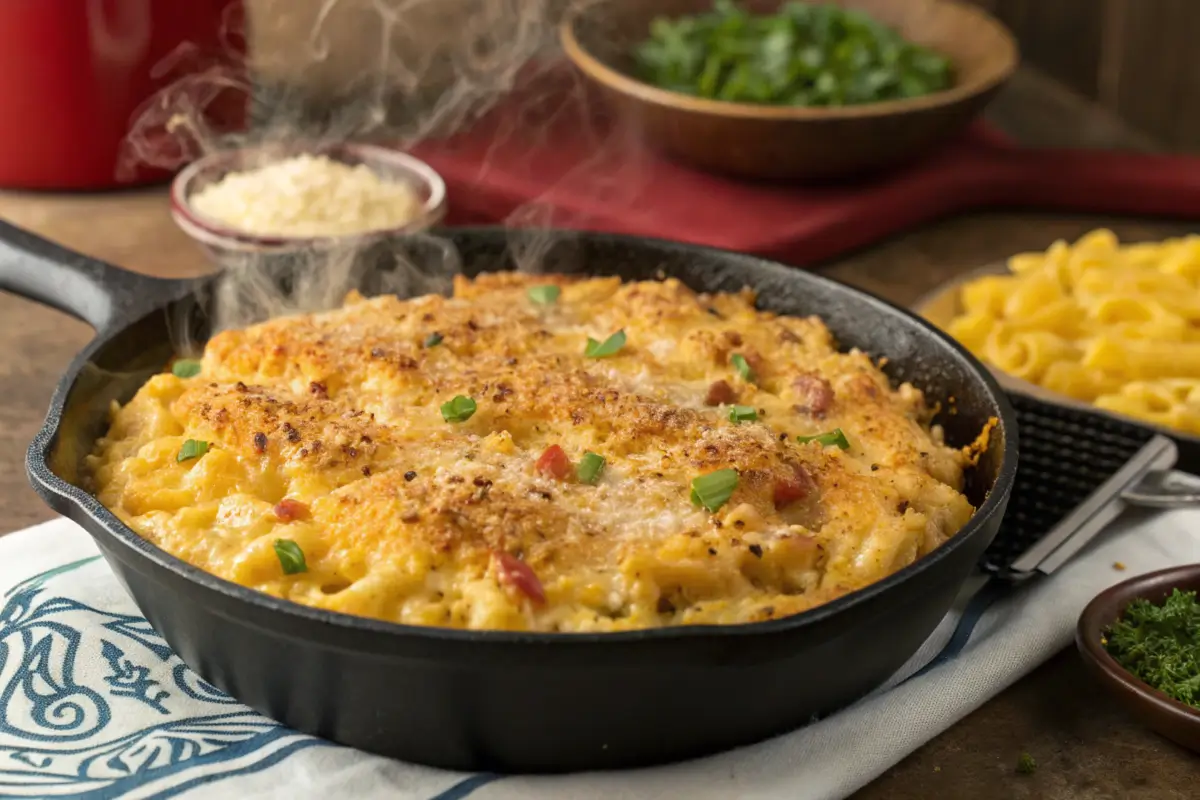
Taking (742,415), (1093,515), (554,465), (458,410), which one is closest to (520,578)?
(554,465)

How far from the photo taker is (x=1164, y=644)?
2164mm

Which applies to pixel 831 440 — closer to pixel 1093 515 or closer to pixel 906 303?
pixel 1093 515

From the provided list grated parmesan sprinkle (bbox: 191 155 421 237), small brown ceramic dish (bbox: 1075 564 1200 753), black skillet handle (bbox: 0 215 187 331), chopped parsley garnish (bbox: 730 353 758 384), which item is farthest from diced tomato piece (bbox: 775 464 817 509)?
grated parmesan sprinkle (bbox: 191 155 421 237)

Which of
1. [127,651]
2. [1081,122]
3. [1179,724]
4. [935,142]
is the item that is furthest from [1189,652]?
[1081,122]

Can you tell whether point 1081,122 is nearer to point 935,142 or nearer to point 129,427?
point 935,142

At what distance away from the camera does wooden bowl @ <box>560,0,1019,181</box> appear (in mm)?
3973

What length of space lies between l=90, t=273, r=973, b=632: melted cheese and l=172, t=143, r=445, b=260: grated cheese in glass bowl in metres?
0.96

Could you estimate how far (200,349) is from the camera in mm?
2748

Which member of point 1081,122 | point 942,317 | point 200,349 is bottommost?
point 1081,122

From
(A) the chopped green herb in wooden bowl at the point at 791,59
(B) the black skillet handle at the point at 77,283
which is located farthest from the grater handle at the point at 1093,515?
(A) the chopped green herb in wooden bowl at the point at 791,59

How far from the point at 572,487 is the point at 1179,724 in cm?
100

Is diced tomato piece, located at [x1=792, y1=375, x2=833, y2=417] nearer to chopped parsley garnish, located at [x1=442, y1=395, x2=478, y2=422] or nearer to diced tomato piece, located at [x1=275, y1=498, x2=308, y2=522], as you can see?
chopped parsley garnish, located at [x1=442, y1=395, x2=478, y2=422]

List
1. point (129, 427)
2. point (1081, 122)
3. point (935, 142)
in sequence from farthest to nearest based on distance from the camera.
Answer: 1. point (1081, 122)
2. point (935, 142)
3. point (129, 427)

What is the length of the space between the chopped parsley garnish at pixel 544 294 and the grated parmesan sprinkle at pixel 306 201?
0.98m
